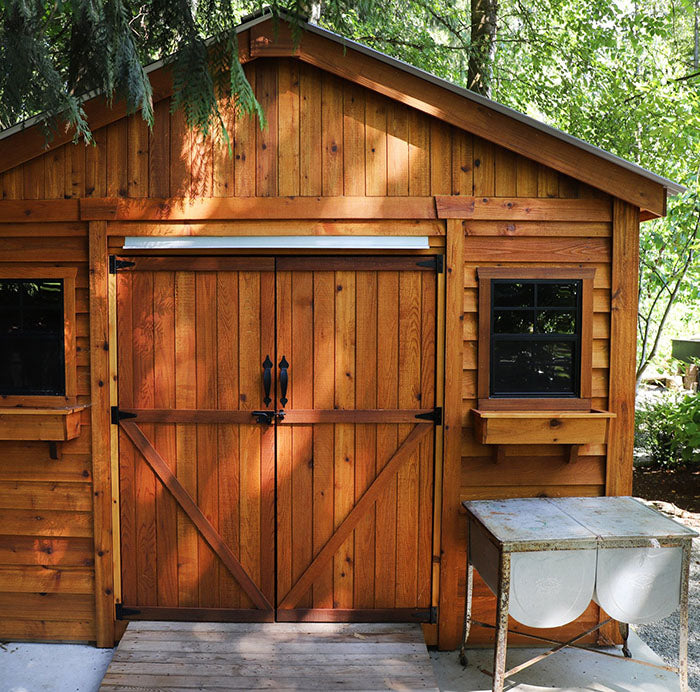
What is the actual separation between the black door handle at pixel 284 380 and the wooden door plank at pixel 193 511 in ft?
2.39

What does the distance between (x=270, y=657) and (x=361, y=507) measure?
2.80ft

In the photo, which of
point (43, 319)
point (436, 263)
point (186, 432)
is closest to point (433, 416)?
point (436, 263)

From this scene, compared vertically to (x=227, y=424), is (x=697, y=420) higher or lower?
lower

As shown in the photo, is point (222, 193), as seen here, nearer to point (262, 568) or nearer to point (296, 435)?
point (296, 435)

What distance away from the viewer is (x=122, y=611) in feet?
10.9

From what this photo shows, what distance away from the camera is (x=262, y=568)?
332cm

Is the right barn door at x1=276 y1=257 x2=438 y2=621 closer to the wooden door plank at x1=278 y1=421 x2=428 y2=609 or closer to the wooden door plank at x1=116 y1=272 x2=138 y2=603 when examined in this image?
the wooden door plank at x1=278 y1=421 x2=428 y2=609

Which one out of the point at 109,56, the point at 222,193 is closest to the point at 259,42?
the point at 222,193

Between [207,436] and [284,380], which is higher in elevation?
[284,380]

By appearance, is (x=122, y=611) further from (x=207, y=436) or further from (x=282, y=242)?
(x=282, y=242)

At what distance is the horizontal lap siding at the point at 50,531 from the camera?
10.8ft

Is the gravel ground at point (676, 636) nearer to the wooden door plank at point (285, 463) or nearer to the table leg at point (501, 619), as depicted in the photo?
the table leg at point (501, 619)

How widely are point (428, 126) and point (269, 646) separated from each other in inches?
110

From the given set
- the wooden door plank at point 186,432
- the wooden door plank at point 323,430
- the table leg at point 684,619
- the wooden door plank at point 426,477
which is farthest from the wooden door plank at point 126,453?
the table leg at point 684,619
